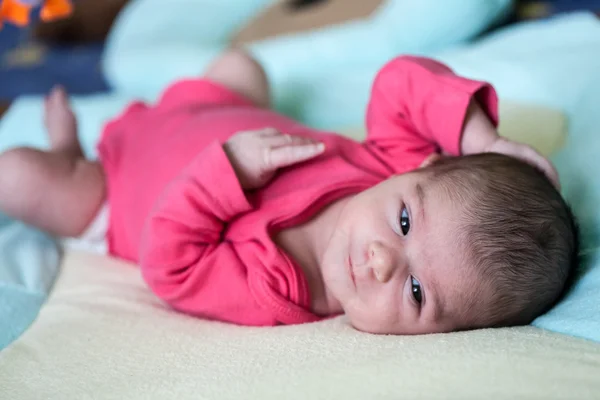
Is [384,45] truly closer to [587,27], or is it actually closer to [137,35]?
[587,27]

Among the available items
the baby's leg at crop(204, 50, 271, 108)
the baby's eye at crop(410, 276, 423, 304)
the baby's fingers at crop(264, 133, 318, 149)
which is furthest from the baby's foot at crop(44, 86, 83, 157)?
the baby's eye at crop(410, 276, 423, 304)

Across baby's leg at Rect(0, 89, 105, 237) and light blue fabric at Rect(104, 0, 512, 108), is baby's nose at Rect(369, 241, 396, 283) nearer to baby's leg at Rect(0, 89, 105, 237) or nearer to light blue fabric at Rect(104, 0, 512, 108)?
baby's leg at Rect(0, 89, 105, 237)

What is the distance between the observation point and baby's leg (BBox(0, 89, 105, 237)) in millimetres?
1110

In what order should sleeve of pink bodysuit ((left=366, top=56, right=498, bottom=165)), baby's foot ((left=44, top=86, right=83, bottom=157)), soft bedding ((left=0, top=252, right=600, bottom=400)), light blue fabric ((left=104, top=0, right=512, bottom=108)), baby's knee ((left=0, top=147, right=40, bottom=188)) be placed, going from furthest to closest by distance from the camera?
light blue fabric ((left=104, top=0, right=512, bottom=108)) < baby's foot ((left=44, top=86, right=83, bottom=157)) < baby's knee ((left=0, top=147, right=40, bottom=188)) < sleeve of pink bodysuit ((left=366, top=56, right=498, bottom=165)) < soft bedding ((left=0, top=252, right=600, bottom=400))

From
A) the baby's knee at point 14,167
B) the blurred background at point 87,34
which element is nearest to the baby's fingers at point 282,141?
the baby's knee at point 14,167

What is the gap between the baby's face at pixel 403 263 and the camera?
0.80 m

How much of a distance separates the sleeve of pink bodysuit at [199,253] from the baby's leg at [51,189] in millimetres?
296

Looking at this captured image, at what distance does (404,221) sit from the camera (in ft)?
2.81

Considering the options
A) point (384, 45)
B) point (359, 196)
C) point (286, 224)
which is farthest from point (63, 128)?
point (384, 45)

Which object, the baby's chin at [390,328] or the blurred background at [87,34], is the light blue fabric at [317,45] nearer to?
the blurred background at [87,34]

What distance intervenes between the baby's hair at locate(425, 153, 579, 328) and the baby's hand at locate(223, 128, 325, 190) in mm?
229

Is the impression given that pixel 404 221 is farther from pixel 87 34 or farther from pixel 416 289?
pixel 87 34

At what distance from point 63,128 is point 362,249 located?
2.52ft

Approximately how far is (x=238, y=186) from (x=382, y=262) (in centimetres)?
25
